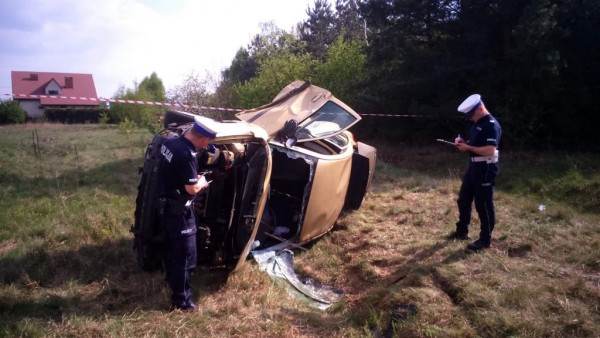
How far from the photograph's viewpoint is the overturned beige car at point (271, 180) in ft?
14.6

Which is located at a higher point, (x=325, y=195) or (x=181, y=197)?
(x=181, y=197)

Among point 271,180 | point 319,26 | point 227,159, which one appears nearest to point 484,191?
point 271,180

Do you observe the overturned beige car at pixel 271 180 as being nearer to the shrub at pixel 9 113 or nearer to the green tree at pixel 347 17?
the green tree at pixel 347 17

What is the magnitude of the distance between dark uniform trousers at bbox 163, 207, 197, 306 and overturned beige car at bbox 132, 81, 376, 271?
1.03 feet

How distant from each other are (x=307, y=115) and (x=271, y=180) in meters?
0.99

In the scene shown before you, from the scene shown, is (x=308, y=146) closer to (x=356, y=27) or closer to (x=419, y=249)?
(x=419, y=249)

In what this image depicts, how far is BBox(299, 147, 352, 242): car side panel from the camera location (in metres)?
5.61

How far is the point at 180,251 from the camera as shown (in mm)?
4016

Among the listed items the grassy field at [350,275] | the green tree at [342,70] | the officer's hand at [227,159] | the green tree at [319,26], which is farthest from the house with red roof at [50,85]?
the officer's hand at [227,159]

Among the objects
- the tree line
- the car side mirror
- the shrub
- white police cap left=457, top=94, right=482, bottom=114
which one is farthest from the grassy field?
the shrub

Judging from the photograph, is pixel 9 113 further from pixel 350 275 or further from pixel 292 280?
pixel 350 275

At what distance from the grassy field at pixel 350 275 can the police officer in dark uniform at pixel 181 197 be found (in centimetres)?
31

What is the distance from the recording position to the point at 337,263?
18.6 ft

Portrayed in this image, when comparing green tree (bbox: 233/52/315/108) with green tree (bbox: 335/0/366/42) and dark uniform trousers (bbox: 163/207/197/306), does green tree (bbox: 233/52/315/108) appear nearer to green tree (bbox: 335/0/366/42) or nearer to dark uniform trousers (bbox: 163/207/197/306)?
dark uniform trousers (bbox: 163/207/197/306)
